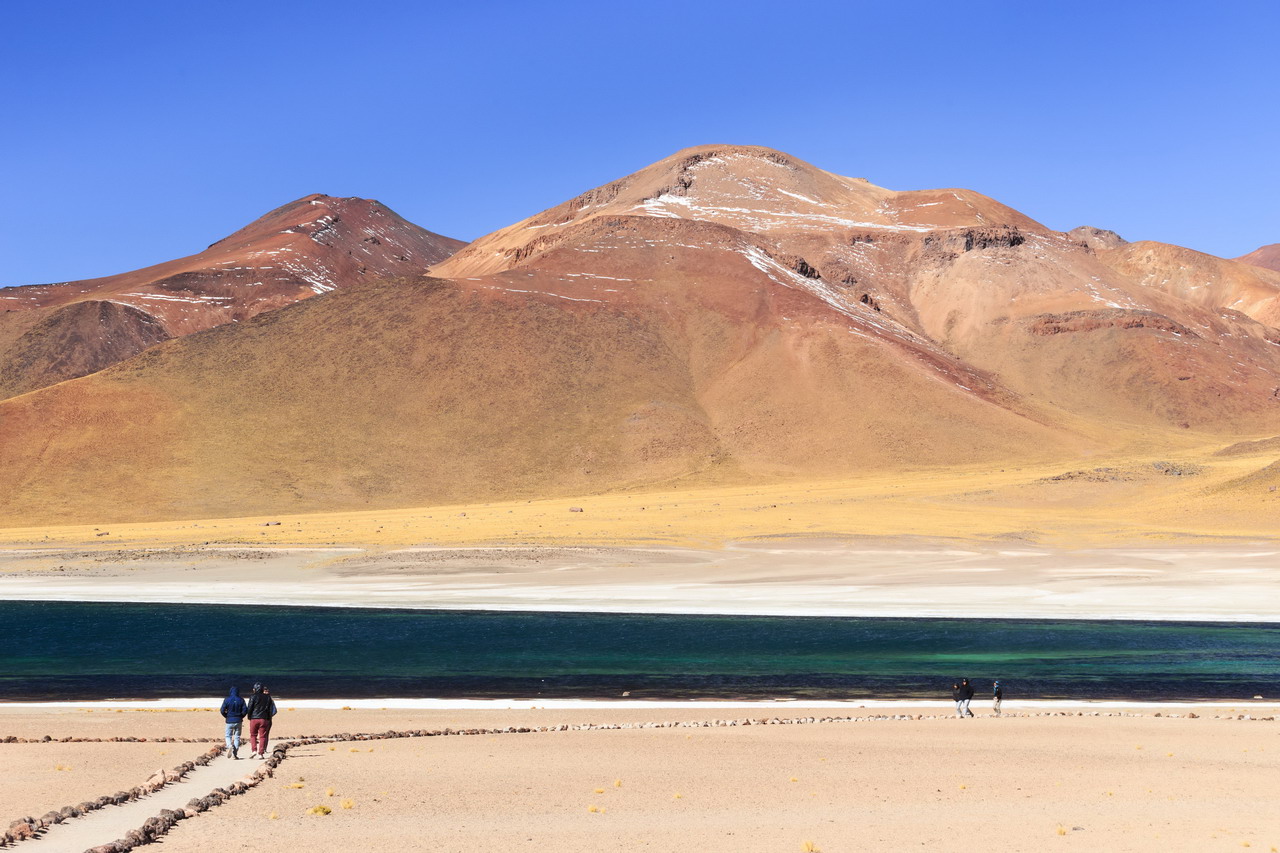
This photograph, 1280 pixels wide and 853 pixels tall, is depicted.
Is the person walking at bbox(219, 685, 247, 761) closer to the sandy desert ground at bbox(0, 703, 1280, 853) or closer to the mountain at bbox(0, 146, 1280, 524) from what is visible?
the sandy desert ground at bbox(0, 703, 1280, 853)

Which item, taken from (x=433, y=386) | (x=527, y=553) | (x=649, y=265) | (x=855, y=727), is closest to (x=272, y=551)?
(x=527, y=553)

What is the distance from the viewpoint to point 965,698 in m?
29.0

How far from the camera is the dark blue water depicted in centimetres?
3459

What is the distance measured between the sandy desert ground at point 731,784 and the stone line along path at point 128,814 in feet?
2.45

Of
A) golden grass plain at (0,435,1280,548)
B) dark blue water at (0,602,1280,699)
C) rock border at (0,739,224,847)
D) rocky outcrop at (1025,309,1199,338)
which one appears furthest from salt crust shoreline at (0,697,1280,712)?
rocky outcrop at (1025,309,1199,338)

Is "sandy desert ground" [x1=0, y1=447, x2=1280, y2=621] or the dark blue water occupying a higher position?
"sandy desert ground" [x1=0, y1=447, x2=1280, y2=621]

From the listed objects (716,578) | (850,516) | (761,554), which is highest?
(850,516)

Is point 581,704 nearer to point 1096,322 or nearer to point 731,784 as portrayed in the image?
point 731,784

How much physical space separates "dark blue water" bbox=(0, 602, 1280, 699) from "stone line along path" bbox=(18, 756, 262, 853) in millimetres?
12293

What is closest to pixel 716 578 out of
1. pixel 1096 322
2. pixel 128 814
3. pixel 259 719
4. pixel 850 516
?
pixel 850 516

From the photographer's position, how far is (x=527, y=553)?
67688 mm

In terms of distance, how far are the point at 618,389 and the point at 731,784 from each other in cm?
12200

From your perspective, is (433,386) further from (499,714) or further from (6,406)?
(499,714)

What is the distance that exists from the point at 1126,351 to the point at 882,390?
53962 mm
